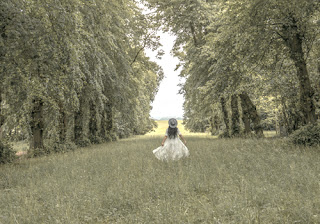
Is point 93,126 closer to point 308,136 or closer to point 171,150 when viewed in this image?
point 171,150

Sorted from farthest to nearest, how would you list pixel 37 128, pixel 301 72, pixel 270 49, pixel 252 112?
pixel 252 112
pixel 37 128
pixel 270 49
pixel 301 72

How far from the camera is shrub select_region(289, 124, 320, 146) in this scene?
11.4 m

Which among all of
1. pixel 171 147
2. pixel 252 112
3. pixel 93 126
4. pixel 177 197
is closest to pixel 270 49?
pixel 252 112

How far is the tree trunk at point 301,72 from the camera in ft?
41.2

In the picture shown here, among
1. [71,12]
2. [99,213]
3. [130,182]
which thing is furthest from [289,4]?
[99,213]

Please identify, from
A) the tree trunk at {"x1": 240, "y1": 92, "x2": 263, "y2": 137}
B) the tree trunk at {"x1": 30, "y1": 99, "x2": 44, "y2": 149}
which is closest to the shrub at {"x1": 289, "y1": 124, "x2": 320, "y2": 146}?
the tree trunk at {"x1": 240, "y1": 92, "x2": 263, "y2": 137}

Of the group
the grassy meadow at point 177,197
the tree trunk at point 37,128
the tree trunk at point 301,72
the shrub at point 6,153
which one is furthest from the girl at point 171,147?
the tree trunk at point 37,128

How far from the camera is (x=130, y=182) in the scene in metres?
6.96

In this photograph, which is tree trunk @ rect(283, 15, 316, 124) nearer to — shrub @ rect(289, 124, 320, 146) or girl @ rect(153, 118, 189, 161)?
shrub @ rect(289, 124, 320, 146)

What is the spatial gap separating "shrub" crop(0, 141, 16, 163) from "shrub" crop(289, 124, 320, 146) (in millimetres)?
14056

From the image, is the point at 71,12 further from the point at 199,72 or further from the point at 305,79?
the point at 199,72

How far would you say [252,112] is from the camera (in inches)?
802

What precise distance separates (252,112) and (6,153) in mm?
17034

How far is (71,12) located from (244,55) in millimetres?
8570
